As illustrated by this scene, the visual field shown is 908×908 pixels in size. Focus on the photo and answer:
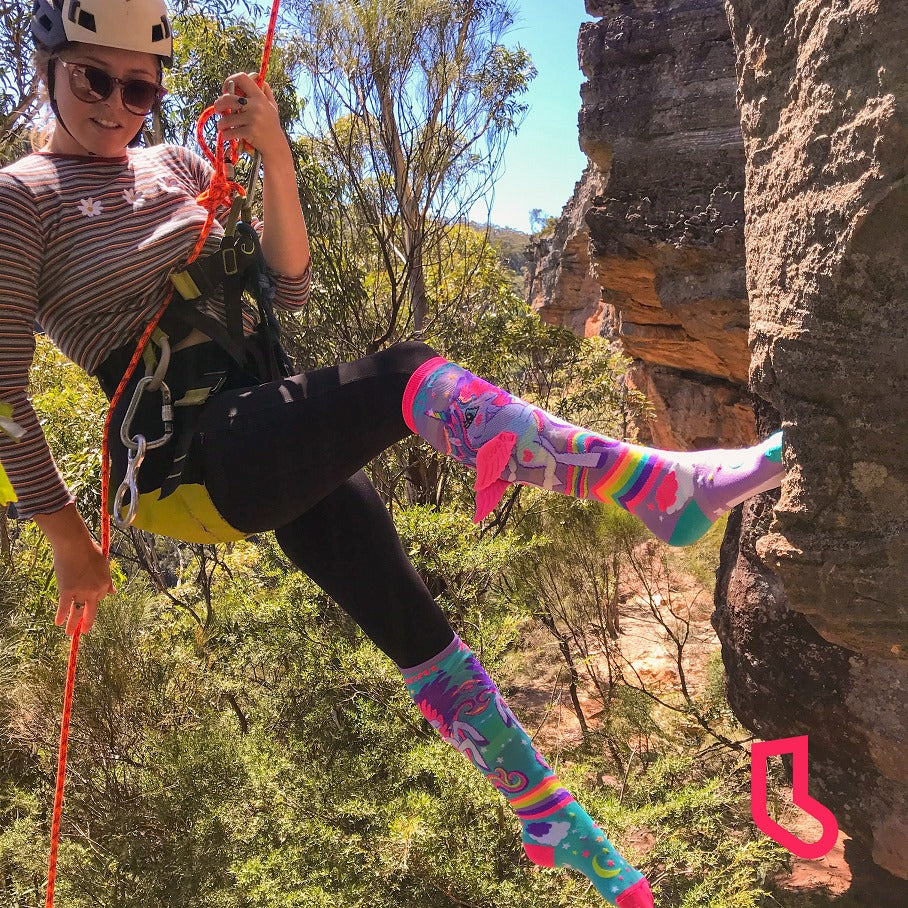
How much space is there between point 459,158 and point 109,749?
429cm

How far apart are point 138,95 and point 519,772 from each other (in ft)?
4.77

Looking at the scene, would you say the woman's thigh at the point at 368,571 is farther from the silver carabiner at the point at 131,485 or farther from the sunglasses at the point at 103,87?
the sunglasses at the point at 103,87

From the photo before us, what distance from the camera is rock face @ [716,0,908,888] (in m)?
1.18

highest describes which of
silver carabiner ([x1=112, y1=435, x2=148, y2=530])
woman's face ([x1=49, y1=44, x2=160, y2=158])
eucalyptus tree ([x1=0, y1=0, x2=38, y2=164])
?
eucalyptus tree ([x1=0, y1=0, x2=38, y2=164])

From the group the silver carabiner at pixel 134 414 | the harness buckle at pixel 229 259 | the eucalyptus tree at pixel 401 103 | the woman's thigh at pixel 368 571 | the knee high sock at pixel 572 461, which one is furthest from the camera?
the eucalyptus tree at pixel 401 103

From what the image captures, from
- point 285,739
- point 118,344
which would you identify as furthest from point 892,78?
point 285,739

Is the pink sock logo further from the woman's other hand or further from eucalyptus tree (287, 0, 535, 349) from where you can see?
eucalyptus tree (287, 0, 535, 349)

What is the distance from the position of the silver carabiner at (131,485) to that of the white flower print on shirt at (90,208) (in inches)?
15.9

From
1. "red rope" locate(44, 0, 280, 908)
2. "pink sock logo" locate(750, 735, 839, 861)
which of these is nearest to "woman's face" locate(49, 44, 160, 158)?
"red rope" locate(44, 0, 280, 908)

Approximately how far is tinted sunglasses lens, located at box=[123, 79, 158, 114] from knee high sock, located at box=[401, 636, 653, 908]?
3.85ft

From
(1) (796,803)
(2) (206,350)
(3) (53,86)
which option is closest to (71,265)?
(2) (206,350)

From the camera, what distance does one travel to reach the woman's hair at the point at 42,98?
132 cm

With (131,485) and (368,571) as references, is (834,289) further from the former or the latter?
(131,485)

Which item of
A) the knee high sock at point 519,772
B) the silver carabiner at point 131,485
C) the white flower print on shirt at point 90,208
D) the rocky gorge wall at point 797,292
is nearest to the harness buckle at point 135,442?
the silver carabiner at point 131,485
